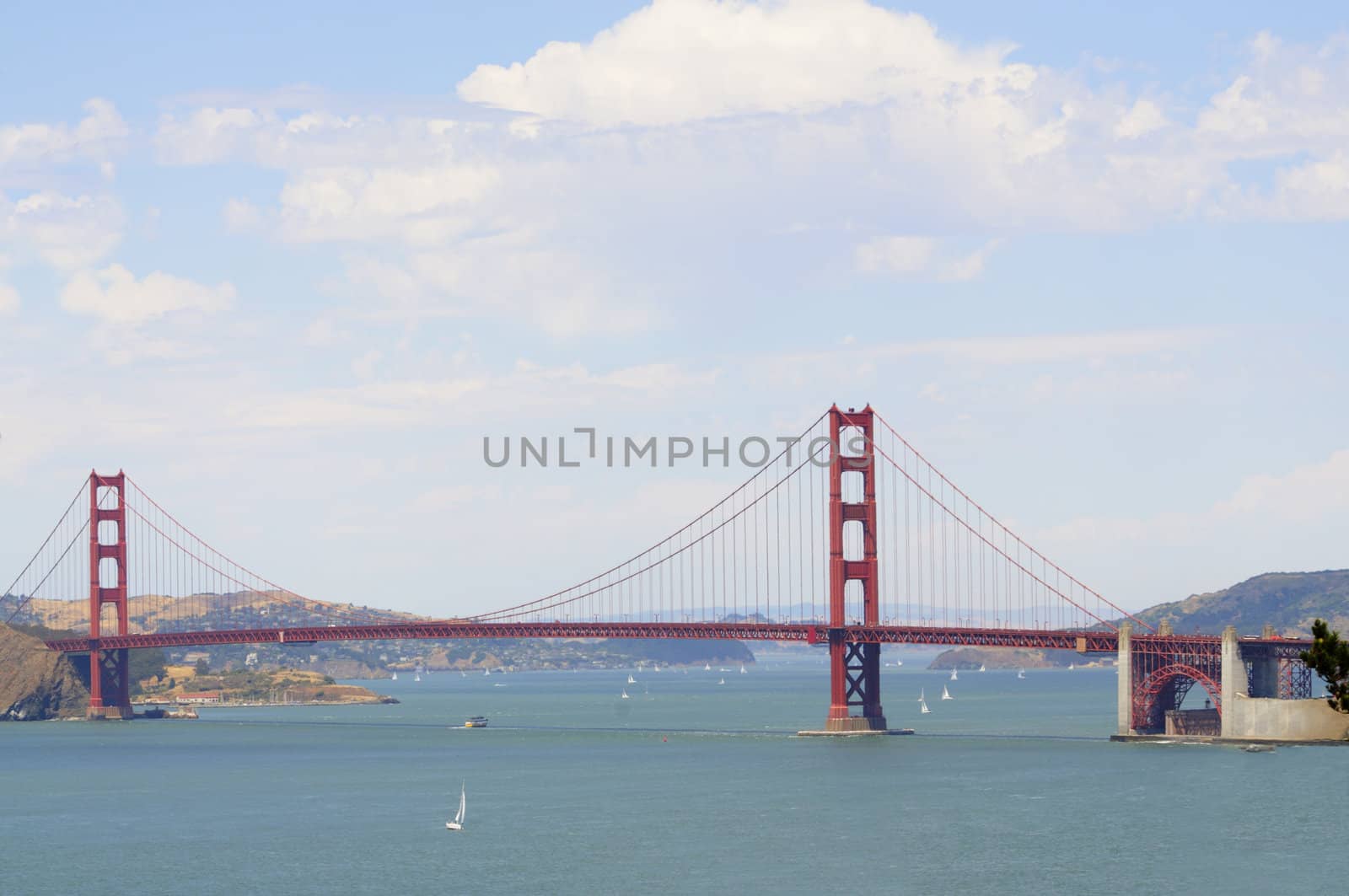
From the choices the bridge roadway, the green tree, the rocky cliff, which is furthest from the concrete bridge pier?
the rocky cliff

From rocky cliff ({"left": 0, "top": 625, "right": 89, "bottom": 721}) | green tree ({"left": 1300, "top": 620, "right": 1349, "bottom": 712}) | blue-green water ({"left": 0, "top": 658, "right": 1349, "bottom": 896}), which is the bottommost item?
blue-green water ({"left": 0, "top": 658, "right": 1349, "bottom": 896})

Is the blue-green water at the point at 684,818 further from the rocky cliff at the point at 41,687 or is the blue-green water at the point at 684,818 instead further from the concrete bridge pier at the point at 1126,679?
the rocky cliff at the point at 41,687

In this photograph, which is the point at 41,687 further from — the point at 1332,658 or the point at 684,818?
the point at 1332,658

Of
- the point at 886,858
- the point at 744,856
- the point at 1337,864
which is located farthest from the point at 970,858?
the point at 1337,864

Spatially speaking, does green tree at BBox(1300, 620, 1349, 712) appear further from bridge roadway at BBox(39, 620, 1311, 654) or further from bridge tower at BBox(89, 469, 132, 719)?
bridge tower at BBox(89, 469, 132, 719)

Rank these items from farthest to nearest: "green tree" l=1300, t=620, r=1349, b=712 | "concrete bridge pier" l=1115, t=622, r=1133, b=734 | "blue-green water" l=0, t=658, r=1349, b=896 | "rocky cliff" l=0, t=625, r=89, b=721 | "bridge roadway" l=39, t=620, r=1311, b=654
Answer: "rocky cliff" l=0, t=625, r=89, b=721 → "bridge roadway" l=39, t=620, r=1311, b=654 → "concrete bridge pier" l=1115, t=622, r=1133, b=734 → "blue-green water" l=0, t=658, r=1349, b=896 → "green tree" l=1300, t=620, r=1349, b=712

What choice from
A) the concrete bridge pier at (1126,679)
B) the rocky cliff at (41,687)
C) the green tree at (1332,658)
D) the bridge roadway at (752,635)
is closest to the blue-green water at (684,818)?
the concrete bridge pier at (1126,679)
